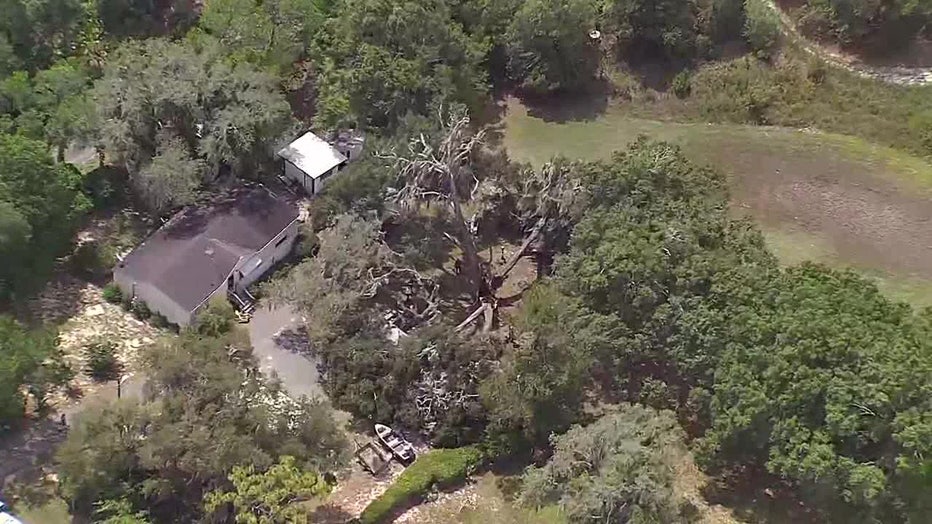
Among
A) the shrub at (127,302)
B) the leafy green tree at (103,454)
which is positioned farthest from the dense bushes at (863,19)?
the leafy green tree at (103,454)

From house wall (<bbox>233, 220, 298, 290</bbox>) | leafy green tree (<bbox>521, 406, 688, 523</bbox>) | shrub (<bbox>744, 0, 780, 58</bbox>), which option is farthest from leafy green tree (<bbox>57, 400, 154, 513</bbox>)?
shrub (<bbox>744, 0, 780, 58</bbox>)

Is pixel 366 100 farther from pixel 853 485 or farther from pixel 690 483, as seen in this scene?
pixel 853 485

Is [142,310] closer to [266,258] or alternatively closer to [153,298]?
[153,298]

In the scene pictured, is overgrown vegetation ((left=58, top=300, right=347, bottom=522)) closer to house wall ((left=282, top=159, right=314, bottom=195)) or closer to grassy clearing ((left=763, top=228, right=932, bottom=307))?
house wall ((left=282, top=159, right=314, bottom=195))

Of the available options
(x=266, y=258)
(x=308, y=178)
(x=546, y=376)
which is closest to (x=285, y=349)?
(x=266, y=258)

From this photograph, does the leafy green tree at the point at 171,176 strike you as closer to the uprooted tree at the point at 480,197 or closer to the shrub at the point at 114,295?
the shrub at the point at 114,295

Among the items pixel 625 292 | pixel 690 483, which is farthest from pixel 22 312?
pixel 690 483
